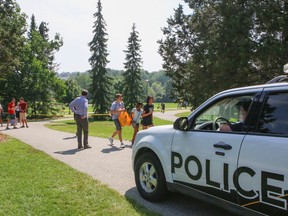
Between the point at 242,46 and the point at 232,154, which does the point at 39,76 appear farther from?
the point at 232,154

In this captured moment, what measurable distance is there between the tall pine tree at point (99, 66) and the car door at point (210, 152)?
1633 inches

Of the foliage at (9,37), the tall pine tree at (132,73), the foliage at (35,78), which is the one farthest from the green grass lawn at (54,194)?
the tall pine tree at (132,73)

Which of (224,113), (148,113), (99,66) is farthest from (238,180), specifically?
(99,66)

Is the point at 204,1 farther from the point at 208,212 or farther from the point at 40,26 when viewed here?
the point at 40,26

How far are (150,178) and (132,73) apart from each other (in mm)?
46358

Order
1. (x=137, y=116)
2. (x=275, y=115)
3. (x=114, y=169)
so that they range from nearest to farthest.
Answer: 1. (x=275, y=115)
2. (x=114, y=169)
3. (x=137, y=116)

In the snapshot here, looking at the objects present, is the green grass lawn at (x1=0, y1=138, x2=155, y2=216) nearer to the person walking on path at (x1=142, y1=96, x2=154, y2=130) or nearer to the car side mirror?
the car side mirror

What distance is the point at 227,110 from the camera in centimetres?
466

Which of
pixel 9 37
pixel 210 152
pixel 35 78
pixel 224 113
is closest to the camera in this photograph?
pixel 210 152

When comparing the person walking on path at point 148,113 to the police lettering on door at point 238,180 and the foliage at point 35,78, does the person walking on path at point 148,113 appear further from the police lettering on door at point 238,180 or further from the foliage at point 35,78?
the foliage at point 35,78

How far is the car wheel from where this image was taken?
17.2 ft

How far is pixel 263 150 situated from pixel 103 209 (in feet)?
8.61

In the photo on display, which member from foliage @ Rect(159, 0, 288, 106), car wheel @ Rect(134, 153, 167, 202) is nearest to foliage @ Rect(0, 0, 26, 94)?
foliage @ Rect(159, 0, 288, 106)

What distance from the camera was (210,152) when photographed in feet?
13.8
